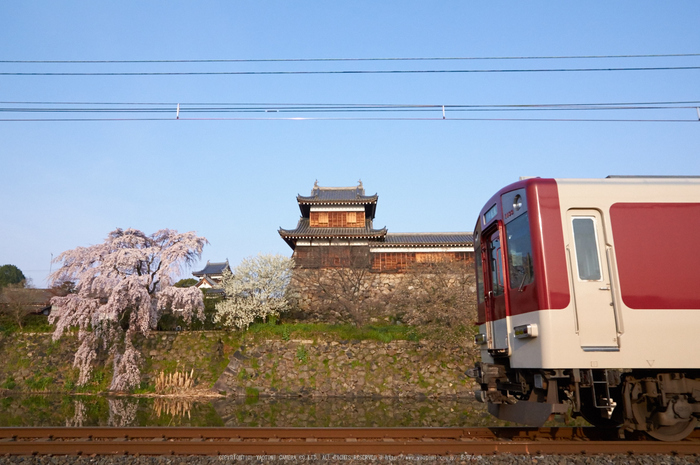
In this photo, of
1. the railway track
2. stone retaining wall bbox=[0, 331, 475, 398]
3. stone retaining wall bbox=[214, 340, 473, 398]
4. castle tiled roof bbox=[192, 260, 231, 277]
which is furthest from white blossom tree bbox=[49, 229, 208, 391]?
castle tiled roof bbox=[192, 260, 231, 277]

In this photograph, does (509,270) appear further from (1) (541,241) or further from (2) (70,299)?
(2) (70,299)

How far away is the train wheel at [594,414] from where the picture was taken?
218 inches

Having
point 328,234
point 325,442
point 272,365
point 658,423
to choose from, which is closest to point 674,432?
point 658,423

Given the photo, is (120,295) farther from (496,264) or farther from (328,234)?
(496,264)

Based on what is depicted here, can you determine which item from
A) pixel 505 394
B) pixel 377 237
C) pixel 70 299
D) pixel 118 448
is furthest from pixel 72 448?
pixel 377 237

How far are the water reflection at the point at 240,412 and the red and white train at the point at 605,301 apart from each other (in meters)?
4.81

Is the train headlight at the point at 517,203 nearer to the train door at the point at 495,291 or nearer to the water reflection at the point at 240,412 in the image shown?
the train door at the point at 495,291

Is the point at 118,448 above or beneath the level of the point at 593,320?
beneath

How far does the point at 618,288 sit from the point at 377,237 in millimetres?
23945

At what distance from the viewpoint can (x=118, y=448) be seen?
19.5 ft

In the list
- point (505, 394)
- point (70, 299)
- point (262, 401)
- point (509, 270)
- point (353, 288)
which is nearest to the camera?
point (509, 270)

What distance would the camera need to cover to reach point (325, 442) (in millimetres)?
6055

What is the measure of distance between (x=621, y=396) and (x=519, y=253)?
2.33 m

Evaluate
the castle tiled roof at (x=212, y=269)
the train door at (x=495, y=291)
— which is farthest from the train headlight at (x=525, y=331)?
the castle tiled roof at (x=212, y=269)
